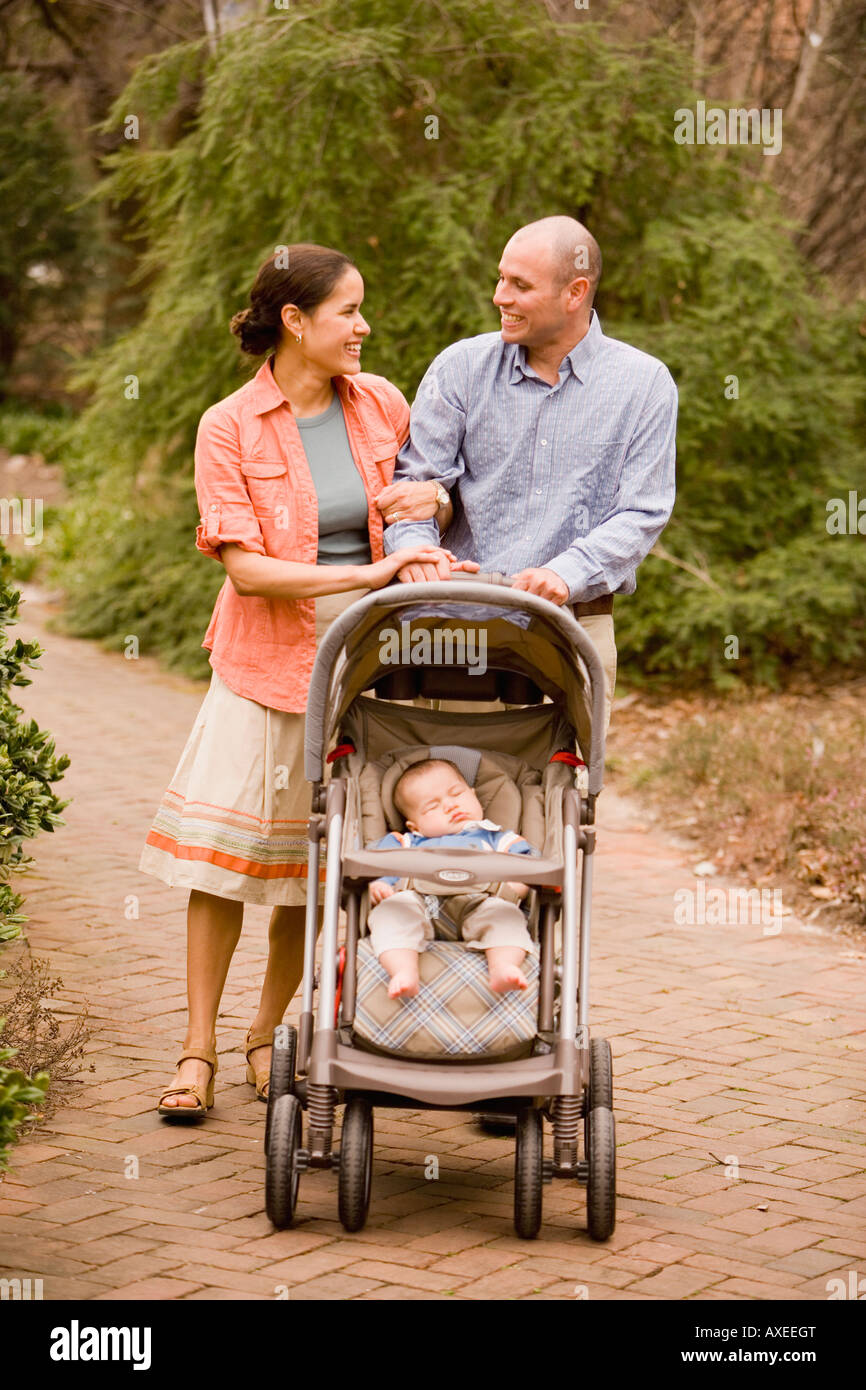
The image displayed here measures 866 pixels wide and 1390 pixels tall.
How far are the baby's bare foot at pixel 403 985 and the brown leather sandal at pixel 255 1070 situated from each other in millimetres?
1062

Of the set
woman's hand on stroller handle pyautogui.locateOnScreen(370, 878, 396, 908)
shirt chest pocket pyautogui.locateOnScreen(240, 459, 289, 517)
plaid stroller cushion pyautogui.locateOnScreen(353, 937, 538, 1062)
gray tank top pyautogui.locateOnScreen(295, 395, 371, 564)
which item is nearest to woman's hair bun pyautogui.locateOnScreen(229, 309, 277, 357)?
gray tank top pyautogui.locateOnScreen(295, 395, 371, 564)

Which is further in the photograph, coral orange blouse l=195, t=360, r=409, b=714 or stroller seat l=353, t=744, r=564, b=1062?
coral orange blouse l=195, t=360, r=409, b=714

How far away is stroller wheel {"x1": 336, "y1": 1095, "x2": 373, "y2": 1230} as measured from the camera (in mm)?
3641

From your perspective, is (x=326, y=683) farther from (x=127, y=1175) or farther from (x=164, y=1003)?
(x=164, y=1003)

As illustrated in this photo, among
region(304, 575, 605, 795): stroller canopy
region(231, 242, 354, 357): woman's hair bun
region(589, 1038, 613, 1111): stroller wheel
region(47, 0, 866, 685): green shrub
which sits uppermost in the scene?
region(47, 0, 866, 685): green shrub

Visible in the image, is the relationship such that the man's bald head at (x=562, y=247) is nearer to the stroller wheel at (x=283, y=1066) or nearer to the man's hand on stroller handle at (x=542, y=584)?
the man's hand on stroller handle at (x=542, y=584)

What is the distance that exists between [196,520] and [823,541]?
14.5 feet

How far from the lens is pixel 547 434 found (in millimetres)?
4254

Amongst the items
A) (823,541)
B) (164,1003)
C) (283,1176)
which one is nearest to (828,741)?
(823,541)

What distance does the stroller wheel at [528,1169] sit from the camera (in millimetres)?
3654

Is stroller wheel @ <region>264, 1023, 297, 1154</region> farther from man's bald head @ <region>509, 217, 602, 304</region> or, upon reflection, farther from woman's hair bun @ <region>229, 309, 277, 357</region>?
man's bald head @ <region>509, 217, 602, 304</region>

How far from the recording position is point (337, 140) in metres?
10.5

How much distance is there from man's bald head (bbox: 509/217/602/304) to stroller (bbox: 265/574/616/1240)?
33.2 inches

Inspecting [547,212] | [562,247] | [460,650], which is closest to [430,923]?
[460,650]
